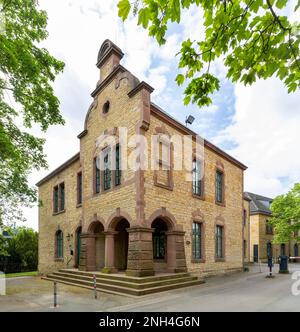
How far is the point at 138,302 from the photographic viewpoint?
1052cm

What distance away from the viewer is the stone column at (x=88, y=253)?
16922mm

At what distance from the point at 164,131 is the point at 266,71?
38.9 feet

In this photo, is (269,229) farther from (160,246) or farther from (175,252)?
(175,252)

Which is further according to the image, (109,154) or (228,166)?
(228,166)

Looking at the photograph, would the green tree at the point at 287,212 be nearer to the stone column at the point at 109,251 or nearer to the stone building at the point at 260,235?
the stone building at the point at 260,235

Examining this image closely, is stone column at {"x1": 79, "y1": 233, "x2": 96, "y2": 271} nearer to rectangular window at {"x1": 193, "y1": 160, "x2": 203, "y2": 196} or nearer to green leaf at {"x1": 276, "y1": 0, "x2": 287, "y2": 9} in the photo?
rectangular window at {"x1": 193, "y1": 160, "x2": 203, "y2": 196}

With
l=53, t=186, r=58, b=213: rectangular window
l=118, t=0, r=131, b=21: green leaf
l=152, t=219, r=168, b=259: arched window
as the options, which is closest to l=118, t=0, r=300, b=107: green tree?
l=118, t=0, r=131, b=21: green leaf

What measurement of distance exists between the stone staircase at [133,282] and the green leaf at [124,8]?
33.6 ft

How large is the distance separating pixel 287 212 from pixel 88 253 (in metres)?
21.2

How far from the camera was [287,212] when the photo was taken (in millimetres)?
29797

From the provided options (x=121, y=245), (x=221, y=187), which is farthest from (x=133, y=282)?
(x=221, y=187)
